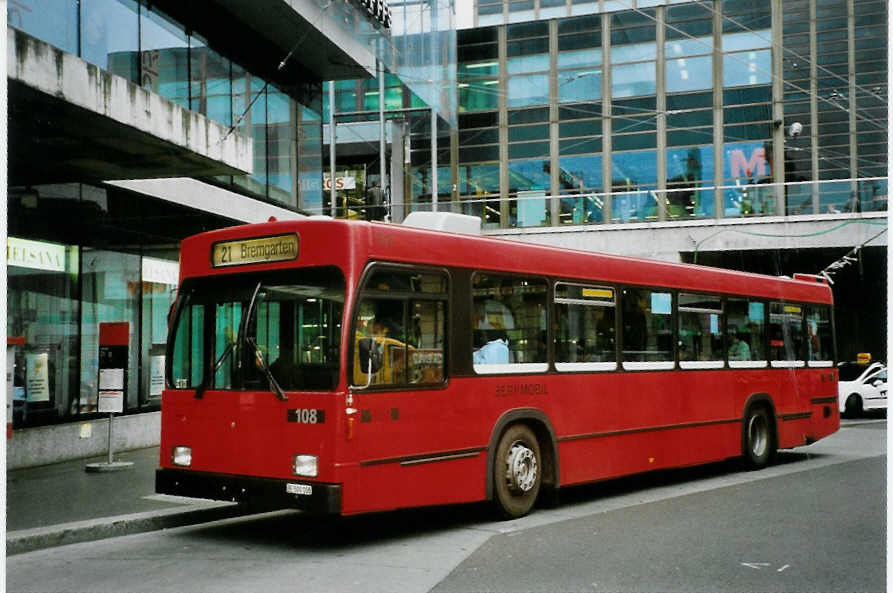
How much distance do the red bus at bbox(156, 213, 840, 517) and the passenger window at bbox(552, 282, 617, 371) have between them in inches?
0.8

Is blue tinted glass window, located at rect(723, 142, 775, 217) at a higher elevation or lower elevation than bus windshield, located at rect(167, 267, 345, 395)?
higher

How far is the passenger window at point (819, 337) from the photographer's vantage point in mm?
15125

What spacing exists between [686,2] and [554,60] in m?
5.06

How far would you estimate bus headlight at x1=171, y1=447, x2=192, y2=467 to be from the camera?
8719mm

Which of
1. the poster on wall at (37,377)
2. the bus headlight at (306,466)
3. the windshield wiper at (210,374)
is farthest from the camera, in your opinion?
the poster on wall at (37,377)

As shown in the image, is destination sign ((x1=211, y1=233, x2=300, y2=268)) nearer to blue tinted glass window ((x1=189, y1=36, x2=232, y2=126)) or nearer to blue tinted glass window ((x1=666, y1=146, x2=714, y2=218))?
blue tinted glass window ((x1=189, y1=36, x2=232, y2=126))

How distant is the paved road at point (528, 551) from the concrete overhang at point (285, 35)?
9843 millimetres

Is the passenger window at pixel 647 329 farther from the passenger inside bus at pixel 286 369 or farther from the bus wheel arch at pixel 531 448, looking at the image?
the passenger inside bus at pixel 286 369

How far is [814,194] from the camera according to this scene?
25297 millimetres

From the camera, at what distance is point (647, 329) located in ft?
38.3

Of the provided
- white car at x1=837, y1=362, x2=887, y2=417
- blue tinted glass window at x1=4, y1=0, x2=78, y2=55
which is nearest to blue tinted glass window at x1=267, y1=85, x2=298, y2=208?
blue tinted glass window at x1=4, y1=0, x2=78, y2=55

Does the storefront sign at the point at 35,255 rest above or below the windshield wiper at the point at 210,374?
above

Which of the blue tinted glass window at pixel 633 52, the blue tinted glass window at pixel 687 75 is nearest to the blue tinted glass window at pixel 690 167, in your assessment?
the blue tinted glass window at pixel 687 75

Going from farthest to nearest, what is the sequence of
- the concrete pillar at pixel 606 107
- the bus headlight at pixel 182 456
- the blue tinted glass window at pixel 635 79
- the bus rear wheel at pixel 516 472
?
the concrete pillar at pixel 606 107 → the blue tinted glass window at pixel 635 79 → the bus rear wheel at pixel 516 472 → the bus headlight at pixel 182 456
